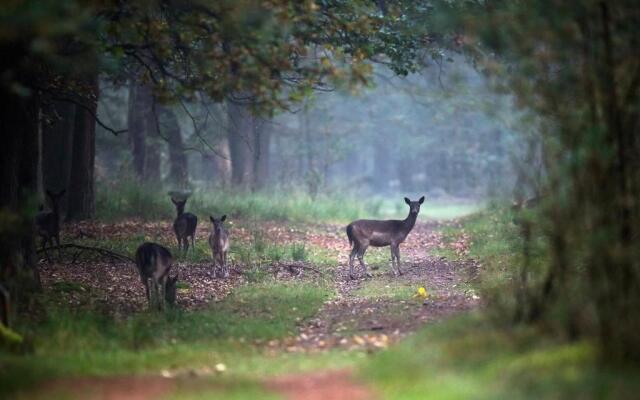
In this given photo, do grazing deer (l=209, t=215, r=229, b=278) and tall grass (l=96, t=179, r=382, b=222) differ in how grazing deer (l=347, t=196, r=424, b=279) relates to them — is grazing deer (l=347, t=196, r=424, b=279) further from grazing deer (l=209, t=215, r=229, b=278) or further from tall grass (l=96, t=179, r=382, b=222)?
tall grass (l=96, t=179, r=382, b=222)

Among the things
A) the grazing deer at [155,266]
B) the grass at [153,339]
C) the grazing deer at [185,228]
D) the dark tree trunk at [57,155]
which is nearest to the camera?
the grass at [153,339]

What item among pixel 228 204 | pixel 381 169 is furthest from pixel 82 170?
pixel 381 169

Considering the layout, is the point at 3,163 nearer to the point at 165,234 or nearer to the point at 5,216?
the point at 5,216

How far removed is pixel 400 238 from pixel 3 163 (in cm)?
844

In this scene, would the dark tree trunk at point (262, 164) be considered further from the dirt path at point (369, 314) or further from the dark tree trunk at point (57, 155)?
the dirt path at point (369, 314)

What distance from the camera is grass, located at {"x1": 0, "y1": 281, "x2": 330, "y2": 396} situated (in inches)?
373

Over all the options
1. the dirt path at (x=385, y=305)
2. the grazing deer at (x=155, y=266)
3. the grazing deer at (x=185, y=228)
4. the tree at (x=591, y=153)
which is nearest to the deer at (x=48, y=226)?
the grazing deer at (x=185, y=228)

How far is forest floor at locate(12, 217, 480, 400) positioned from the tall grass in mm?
1975

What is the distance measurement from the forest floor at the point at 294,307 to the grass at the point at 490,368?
0.42 m

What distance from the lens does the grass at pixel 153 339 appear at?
9484 mm

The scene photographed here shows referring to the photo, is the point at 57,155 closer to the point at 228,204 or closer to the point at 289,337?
the point at 228,204

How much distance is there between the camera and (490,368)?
8539 millimetres

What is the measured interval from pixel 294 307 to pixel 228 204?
14.7 metres

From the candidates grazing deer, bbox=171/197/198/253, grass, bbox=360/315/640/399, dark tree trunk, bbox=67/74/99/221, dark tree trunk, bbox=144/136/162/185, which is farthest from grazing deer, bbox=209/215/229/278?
dark tree trunk, bbox=144/136/162/185
